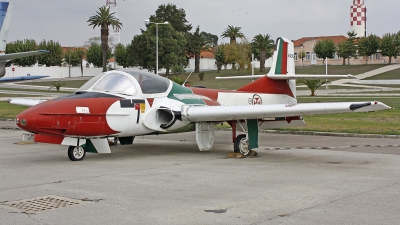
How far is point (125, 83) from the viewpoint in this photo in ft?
41.5

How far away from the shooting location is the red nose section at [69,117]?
11109 mm

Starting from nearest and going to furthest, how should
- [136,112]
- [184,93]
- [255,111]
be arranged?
[255,111] → [136,112] → [184,93]

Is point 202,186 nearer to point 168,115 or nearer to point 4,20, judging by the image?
point 168,115

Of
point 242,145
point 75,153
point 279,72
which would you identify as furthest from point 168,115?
point 279,72

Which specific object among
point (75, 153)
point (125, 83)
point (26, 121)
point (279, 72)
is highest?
point (279, 72)

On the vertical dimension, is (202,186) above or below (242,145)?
below

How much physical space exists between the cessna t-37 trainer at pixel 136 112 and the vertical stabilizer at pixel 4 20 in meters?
13.8

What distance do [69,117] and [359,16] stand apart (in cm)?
10723

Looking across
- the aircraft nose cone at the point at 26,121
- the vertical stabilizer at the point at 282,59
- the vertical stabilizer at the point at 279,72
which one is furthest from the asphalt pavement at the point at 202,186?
the vertical stabilizer at the point at 282,59

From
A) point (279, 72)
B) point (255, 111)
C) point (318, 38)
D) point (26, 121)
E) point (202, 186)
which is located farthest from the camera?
point (318, 38)

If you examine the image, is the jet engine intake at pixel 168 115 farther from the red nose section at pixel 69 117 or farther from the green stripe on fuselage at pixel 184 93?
the red nose section at pixel 69 117

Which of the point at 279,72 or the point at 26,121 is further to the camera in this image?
the point at 279,72

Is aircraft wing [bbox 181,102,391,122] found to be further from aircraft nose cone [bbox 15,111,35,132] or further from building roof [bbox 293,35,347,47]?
building roof [bbox 293,35,347,47]

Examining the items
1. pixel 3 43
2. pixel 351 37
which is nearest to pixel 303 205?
pixel 3 43
